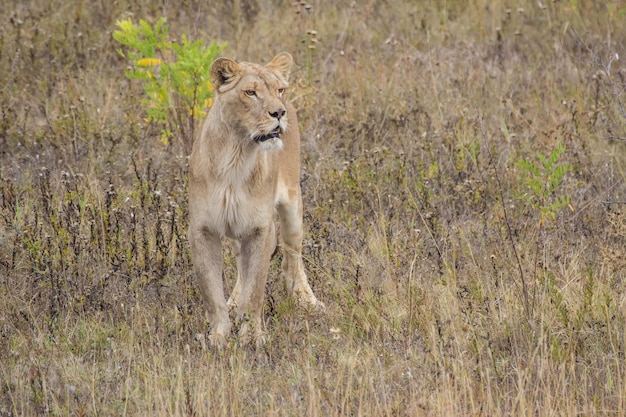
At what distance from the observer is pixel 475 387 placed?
5375mm

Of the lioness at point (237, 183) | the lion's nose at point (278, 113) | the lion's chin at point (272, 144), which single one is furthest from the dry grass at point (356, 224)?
the lion's nose at point (278, 113)

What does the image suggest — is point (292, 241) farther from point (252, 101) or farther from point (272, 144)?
point (252, 101)

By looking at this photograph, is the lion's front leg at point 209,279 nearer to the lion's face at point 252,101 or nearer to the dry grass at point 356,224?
the dry grass at point 356,224

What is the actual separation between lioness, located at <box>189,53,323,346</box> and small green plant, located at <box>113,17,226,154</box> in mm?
1453

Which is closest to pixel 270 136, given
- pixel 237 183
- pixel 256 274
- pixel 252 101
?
pixel 252 101

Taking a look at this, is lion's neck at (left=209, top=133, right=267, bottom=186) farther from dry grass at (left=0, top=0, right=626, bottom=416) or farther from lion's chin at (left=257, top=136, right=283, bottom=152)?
dry grass at (left=0, top=0, right=626, bottom=416)

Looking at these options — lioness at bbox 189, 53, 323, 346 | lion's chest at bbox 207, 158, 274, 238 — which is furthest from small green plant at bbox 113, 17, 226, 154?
lion's chest at bbox 207, 158, 274, 238

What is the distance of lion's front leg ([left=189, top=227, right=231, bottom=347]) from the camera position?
6262mm

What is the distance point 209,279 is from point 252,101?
104cm

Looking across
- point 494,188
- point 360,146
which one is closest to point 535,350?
point 494,188

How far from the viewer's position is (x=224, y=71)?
6344 mm

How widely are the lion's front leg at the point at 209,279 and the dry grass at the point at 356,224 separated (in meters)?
0.15

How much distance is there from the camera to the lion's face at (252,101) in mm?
6141

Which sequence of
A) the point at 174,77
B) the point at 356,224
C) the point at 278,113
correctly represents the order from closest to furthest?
the point at 278,113
the point at 356,224
the point at 174,77
